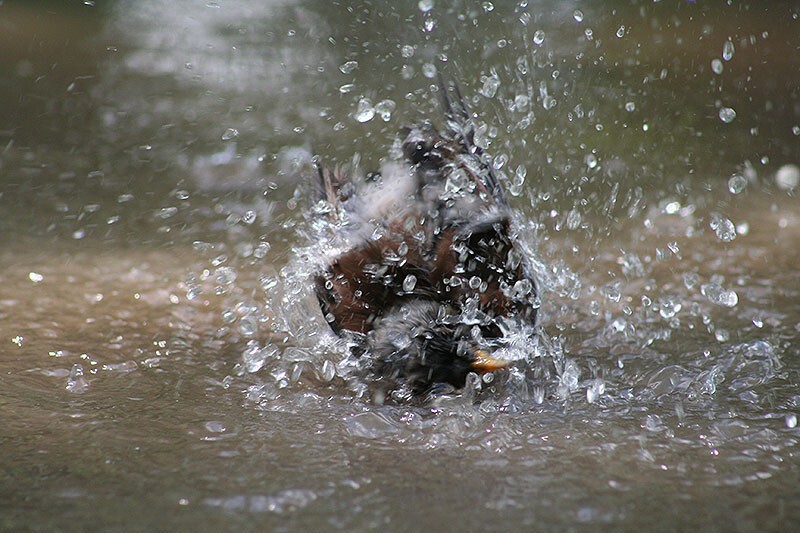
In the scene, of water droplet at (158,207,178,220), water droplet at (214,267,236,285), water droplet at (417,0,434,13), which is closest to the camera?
water droplet at (214,267,236,285)

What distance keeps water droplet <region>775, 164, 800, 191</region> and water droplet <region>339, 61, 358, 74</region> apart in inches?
109

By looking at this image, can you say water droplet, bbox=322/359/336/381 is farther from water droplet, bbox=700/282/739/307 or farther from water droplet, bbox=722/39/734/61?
water droplet, bbox=722/39/734/61

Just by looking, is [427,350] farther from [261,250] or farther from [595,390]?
[261,250]

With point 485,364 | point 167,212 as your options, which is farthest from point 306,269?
point 167,212

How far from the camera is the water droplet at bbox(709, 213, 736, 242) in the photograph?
12.8ft

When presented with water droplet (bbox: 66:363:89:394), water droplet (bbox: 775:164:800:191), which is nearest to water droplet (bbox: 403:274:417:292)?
water droplet (bbox: 66:363:89:394)

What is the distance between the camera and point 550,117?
19.2ft

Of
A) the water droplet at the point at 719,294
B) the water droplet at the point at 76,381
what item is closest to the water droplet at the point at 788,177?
the water droplet at the point at 719,294

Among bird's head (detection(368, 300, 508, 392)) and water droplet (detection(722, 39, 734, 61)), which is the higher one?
water droplet (detection(722, 39, 734, 61))

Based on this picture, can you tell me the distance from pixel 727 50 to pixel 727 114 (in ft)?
Result: 3.94

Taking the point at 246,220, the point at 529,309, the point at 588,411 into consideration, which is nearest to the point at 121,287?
the point at 246,220

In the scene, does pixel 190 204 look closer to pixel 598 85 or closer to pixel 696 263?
pixel 696 263

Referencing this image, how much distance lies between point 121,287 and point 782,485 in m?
2.30

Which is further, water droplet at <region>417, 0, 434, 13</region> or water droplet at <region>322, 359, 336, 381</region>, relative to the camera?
water droplet at <region>417, 0, 434, 13</region>
